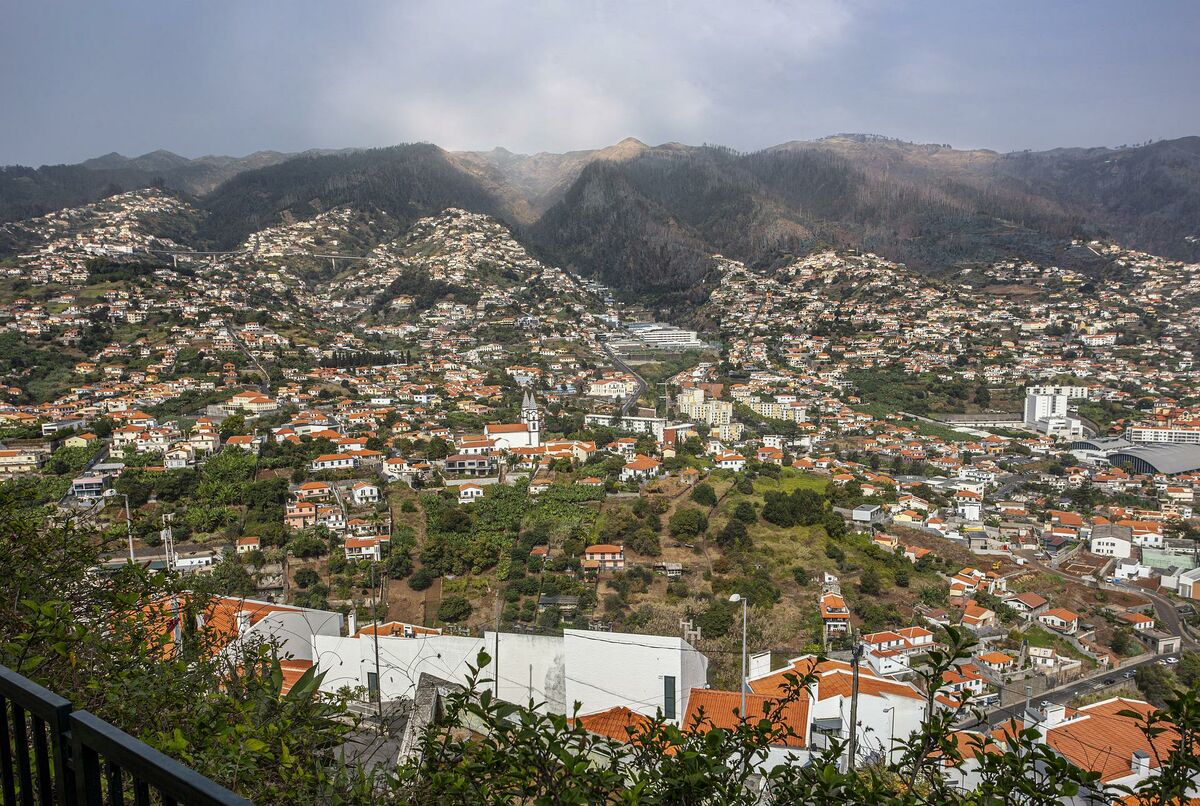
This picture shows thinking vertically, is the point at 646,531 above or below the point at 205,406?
below

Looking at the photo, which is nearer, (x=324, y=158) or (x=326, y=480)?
(x=326, y=480)

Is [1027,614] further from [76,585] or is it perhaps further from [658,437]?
[76,585]

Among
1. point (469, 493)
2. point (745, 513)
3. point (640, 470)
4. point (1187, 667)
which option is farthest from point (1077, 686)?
point (469, 493)

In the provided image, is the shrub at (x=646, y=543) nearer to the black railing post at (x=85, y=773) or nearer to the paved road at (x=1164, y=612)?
the paved road at (x=1164, y=612)

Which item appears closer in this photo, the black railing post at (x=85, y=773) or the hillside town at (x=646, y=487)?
the black railing post at (x=85, y=773)

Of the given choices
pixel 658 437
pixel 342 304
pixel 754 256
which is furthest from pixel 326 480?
pixel 754 256

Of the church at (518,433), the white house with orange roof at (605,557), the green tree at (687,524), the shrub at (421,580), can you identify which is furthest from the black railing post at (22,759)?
the church at (518,433)
